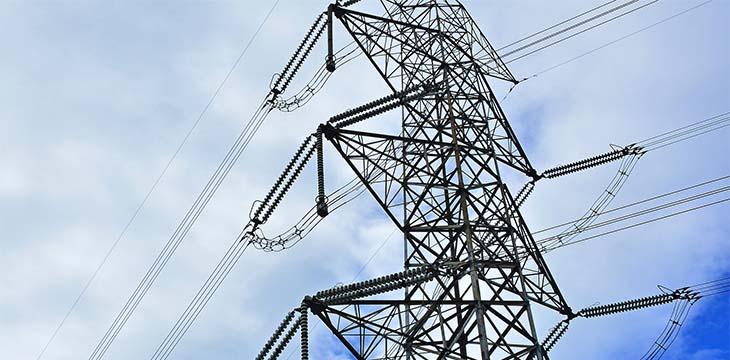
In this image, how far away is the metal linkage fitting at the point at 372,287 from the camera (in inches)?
485

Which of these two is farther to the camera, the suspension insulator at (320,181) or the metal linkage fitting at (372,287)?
the suspension insulator at (320,181)

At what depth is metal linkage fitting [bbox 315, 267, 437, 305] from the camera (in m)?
12.3

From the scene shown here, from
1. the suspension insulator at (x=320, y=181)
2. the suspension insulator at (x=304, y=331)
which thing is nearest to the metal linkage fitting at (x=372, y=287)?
the suspension insulator at (x=304, y=331)

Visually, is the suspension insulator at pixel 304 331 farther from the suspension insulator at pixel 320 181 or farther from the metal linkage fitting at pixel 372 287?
the suspension insulator at pixel 320 181

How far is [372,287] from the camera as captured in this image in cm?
1263

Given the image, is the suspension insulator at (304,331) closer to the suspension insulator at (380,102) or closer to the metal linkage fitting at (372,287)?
the metal linkage fitting at (372,287)

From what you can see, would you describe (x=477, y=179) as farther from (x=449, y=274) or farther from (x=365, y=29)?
(x=365, y=29)

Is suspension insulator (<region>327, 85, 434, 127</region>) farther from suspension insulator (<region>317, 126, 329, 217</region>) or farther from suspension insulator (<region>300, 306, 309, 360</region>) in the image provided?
suspension insulator (<region>300, 306, 309, 360</region>)

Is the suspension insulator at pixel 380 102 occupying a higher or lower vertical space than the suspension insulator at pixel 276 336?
higher

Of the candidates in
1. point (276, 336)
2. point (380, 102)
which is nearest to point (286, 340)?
point (276, 336)

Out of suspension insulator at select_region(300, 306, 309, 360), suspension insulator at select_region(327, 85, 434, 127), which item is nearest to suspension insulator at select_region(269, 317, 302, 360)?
suspension insulator at select_region(300, 306, 309, 360)

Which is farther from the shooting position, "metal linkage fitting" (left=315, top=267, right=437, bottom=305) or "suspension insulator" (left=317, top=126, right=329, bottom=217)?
"suspension insulator" (left=317, top=126, right=329, bottom=217)

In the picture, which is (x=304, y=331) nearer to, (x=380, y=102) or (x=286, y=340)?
(x=286, y=340)

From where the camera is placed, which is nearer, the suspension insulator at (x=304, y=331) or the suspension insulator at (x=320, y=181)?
the suspension insulator at (x=304, y=331)
